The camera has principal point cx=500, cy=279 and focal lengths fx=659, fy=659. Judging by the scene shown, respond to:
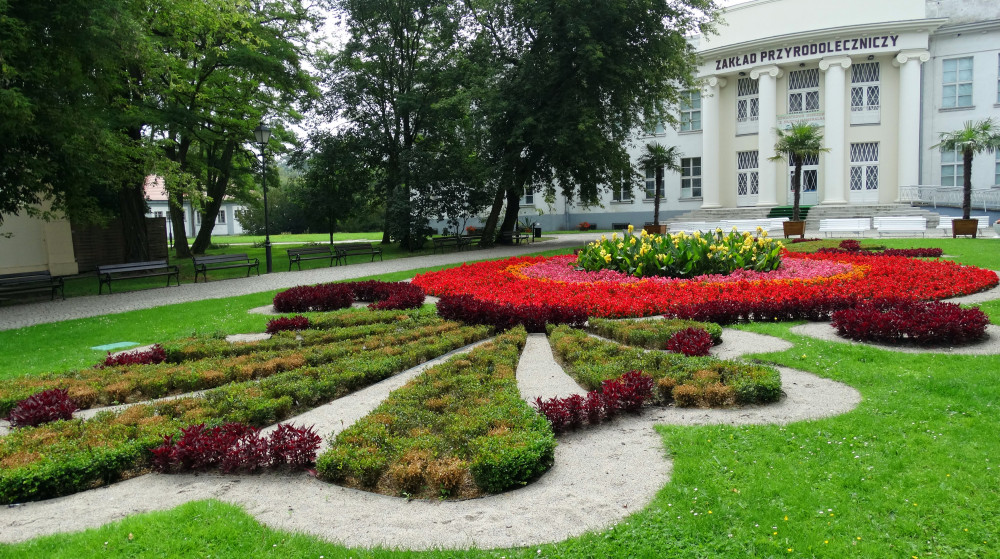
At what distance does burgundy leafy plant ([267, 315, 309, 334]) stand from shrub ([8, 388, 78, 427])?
3.89m

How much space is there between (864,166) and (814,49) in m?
7.33

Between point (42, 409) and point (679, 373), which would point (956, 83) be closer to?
point (679, 373)

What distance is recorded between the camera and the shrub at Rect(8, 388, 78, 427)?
5895 mm

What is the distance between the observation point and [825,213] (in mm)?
36844

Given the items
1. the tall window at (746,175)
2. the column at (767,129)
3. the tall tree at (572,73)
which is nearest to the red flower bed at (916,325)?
the tall tree at (572,73)

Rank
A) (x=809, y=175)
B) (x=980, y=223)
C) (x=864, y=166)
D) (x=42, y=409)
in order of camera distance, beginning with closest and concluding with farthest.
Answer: (x=42, y=409)
(x=980, y=223)
(x=864, y=166)
(x=809, y=175)

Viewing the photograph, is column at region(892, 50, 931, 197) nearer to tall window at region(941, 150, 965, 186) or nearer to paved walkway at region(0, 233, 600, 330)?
tall window at region(941, 150, 965, 186)

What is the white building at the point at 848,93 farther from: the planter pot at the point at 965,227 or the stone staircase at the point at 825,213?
the planter pot at the point at 965,227

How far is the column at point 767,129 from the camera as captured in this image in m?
38.8

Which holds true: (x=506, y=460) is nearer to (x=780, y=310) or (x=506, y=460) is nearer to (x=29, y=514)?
(x=29, y=514)

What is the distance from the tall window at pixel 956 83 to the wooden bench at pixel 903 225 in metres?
13.5

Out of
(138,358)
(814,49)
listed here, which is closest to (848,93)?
(814,49)

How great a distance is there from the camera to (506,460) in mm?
4352

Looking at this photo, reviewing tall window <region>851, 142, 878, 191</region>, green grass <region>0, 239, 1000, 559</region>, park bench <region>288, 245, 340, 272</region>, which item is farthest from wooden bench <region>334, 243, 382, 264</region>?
tall window <region>851, 142, 878, 191</region>
